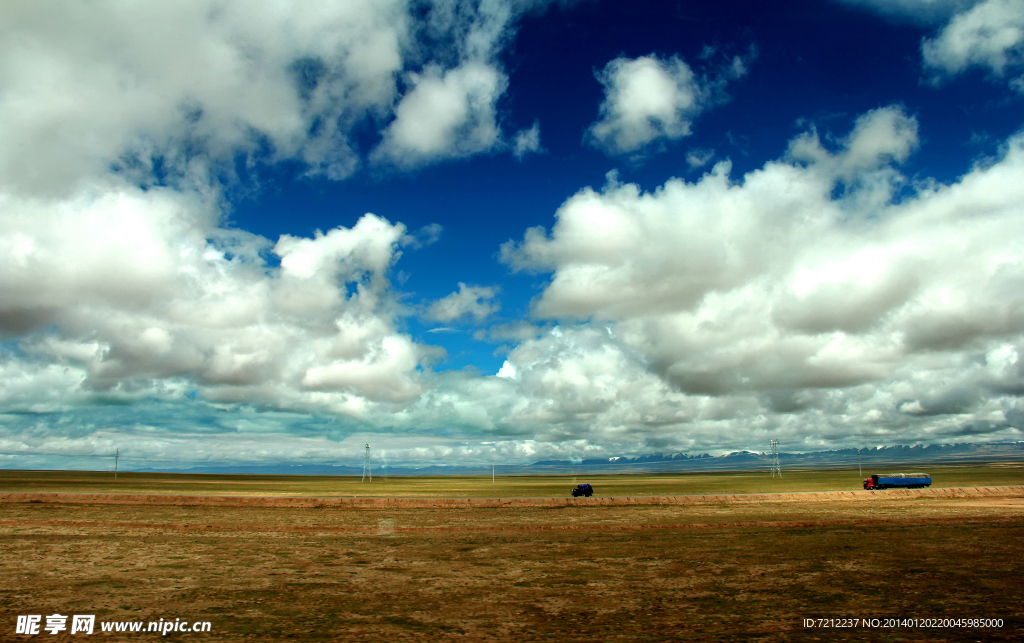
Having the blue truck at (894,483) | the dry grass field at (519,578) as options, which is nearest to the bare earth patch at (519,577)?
the dry grass field at (519,578)

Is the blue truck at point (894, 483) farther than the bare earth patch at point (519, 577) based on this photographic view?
Yes

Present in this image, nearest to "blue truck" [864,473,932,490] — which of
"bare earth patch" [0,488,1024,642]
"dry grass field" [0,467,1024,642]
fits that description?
"bare earth patch" [0,488,1024,642]

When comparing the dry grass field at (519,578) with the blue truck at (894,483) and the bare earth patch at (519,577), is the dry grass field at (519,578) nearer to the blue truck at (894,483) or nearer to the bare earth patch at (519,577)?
the bare earth patch at (519,577)

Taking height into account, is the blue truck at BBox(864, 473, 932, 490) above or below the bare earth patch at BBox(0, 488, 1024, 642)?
below

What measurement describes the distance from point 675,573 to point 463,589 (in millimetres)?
6804

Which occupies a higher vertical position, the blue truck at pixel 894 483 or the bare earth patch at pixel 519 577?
the bare earth patch at pixel 519 577

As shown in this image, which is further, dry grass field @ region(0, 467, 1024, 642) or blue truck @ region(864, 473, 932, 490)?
blue truck @ region(864, 473, 932, 490)

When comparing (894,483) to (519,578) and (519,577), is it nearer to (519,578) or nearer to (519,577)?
(519,577)

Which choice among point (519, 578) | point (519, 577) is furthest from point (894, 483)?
point (519, 578)

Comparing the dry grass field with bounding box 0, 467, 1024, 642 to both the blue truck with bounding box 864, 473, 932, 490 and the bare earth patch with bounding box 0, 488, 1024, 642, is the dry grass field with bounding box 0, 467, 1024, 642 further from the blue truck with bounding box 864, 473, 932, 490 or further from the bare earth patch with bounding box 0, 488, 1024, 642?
the blue truck with bounding box 864, 473, 932, 490

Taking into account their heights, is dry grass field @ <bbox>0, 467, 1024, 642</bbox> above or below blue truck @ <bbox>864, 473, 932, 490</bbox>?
above

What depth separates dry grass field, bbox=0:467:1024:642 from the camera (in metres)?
12.5

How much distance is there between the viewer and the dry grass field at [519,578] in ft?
40.9

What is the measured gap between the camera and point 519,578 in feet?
58.3
